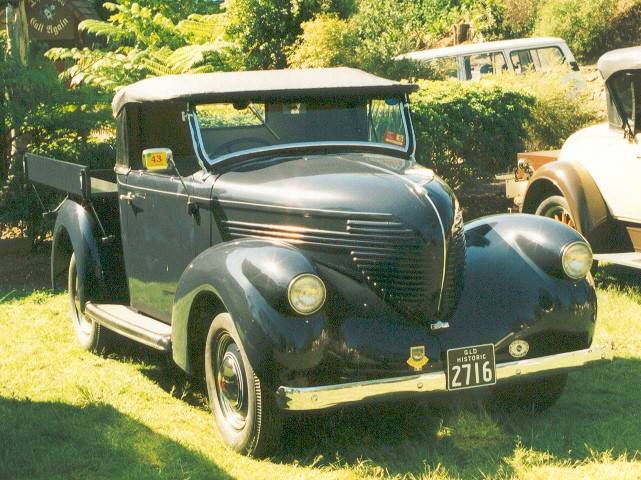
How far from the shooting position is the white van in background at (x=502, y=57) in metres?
17.1

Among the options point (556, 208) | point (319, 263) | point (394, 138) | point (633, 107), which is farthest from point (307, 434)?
point (633, 107)

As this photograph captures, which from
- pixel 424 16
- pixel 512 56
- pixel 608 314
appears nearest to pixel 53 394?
pixel 608 314

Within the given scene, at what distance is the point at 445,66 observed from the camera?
1681 cm

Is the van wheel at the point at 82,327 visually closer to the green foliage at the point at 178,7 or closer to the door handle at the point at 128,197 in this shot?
the door handle at the point at 128,197

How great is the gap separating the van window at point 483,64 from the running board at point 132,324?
12.0m

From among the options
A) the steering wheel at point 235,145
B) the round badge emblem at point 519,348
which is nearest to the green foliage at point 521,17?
the steering wheel at point 235,145

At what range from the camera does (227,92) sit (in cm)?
549

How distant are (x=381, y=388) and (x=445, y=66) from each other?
42.9 ft

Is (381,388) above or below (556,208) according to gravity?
above

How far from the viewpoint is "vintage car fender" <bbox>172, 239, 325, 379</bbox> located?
4.41 meters

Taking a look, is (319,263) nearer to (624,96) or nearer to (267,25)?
(624,96)

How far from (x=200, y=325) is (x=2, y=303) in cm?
388

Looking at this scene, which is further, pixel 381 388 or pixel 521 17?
pixel 521 17

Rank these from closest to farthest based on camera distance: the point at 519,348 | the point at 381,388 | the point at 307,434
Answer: the point at 381,388 → the point at 519,348 → the point at 307,434
